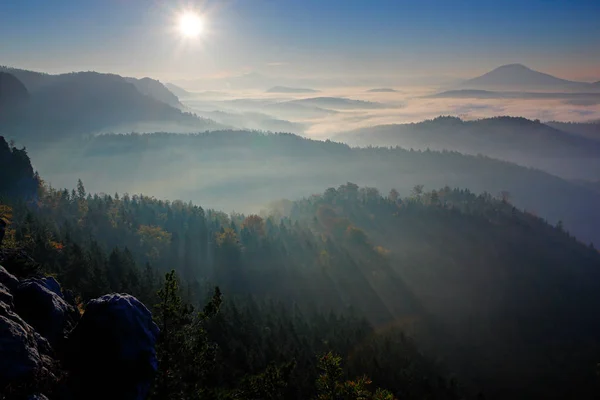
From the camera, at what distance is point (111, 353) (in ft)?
86.6

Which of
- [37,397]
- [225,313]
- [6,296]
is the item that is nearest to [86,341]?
[6,296]

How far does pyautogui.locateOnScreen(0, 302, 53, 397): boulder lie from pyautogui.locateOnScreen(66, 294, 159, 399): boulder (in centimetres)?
237

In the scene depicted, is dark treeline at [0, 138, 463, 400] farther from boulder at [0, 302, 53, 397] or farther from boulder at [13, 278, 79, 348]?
boulder at [0, 302, 53, 397]

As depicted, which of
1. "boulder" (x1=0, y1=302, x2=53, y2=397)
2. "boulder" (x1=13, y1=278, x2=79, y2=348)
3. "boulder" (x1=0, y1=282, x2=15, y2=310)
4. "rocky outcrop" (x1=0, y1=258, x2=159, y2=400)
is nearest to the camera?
Answer: "boulder" (x1=0, y1=302, x2=53, y2=397)

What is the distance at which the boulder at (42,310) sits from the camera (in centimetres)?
2705

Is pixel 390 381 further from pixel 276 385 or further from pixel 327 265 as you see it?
pixel 327 265

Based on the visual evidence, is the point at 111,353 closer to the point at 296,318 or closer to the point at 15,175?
the point at 296,318

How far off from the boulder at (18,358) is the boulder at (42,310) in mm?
2634

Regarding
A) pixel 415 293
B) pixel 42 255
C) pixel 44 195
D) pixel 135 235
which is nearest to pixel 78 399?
pixel 42 255

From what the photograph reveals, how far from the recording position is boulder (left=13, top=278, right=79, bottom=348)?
1065 inches

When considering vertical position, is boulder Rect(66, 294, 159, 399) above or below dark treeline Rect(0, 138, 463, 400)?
above

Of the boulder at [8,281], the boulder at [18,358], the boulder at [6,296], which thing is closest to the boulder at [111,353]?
the boulder at [18,358]

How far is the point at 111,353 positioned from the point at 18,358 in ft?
18.2

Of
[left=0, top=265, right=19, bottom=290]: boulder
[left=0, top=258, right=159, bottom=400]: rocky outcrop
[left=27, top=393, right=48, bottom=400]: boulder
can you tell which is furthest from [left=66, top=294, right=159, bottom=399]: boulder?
[left=0, top=265, right=19, bottom=290]: boulder
